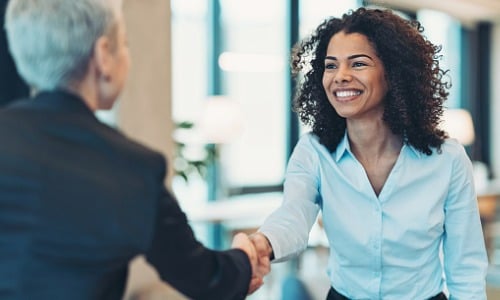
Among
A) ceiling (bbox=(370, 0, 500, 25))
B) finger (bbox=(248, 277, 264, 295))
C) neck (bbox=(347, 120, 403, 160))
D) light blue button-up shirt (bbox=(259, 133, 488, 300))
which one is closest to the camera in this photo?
finger (bbox=(248, 277, 264, 295))

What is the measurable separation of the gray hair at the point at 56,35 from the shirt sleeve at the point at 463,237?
1037 mm

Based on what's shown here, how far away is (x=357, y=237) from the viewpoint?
1.79 m

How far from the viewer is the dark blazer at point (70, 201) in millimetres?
1091

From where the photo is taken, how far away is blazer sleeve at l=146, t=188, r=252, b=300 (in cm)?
126

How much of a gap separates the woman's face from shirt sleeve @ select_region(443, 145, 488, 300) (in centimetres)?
28

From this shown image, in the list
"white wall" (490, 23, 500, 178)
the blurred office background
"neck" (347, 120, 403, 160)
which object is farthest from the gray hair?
"white wall" (490, 23, 500, 178)

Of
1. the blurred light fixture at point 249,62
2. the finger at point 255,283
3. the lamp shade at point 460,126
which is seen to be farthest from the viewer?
the lamp shade at point 460,126

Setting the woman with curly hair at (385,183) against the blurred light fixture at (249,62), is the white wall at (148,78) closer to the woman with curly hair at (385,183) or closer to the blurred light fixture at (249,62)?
the woman with curly hair at (385,183)

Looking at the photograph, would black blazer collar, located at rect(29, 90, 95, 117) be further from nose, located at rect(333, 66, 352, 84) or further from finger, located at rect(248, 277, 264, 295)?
nose, located at rect(333, 66, 352, 84)

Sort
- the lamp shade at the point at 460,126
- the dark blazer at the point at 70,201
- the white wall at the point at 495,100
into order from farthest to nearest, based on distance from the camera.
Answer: the white wall at the point at 495,100, the lamp shade at the point at 460,126, the dark blazer at the point at 70,201

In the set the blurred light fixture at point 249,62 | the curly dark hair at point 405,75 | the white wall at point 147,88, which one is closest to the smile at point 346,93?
the curly dark hair at point 405,75

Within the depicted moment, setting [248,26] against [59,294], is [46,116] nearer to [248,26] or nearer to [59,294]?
[59,294]

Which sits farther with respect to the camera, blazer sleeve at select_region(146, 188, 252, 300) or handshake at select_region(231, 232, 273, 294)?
handshake at select_region(231, 232, 273, 294)

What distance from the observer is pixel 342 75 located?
1.82 meters
